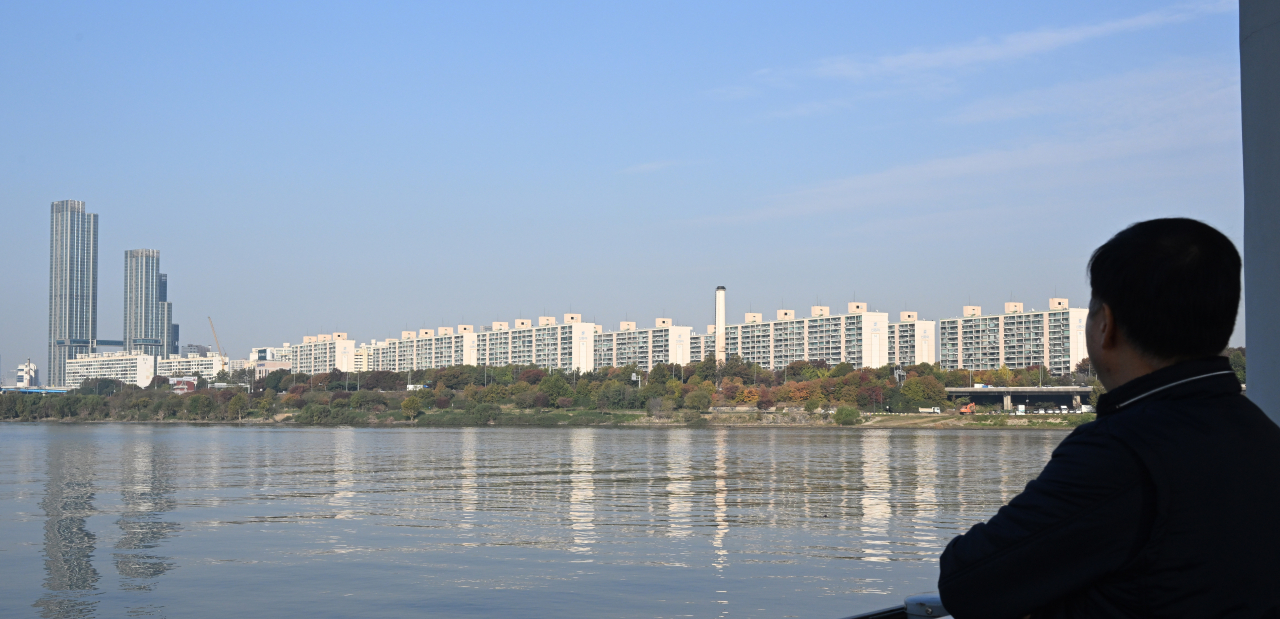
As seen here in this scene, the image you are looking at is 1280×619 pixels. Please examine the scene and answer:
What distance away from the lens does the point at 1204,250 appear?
190 centimetres

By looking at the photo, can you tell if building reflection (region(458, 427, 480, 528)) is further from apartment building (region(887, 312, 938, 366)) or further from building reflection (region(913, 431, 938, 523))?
apartment building (region(887, 312, 938, 366))

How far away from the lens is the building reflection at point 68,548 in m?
16.1

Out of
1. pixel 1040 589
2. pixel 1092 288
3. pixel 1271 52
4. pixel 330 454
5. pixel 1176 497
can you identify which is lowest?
pixel 330 454

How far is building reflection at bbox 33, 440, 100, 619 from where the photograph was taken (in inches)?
634

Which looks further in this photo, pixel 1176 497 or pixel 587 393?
pixel 587 393

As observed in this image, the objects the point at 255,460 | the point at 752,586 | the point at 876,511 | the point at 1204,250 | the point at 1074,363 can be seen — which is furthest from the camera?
the point at 1074,363

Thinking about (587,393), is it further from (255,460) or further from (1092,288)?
(1092,288)

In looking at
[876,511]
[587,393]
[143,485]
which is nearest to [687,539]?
[876,511]

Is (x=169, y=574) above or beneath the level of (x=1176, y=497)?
beneath

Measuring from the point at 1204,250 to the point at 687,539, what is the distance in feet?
68.9

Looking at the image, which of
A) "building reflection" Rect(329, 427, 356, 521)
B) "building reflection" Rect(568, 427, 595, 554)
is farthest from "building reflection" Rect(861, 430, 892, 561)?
"building reflection" Rect(329, 427, 356, 521)

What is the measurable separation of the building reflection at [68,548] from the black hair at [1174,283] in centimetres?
1653

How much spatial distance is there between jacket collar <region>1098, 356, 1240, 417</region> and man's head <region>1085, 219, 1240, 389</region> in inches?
2.1

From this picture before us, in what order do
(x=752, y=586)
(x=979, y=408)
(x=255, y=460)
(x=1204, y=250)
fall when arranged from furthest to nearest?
(x=979, y=408), (x=255, y=460), (x=752, y=586), (x=1204, y=250)
